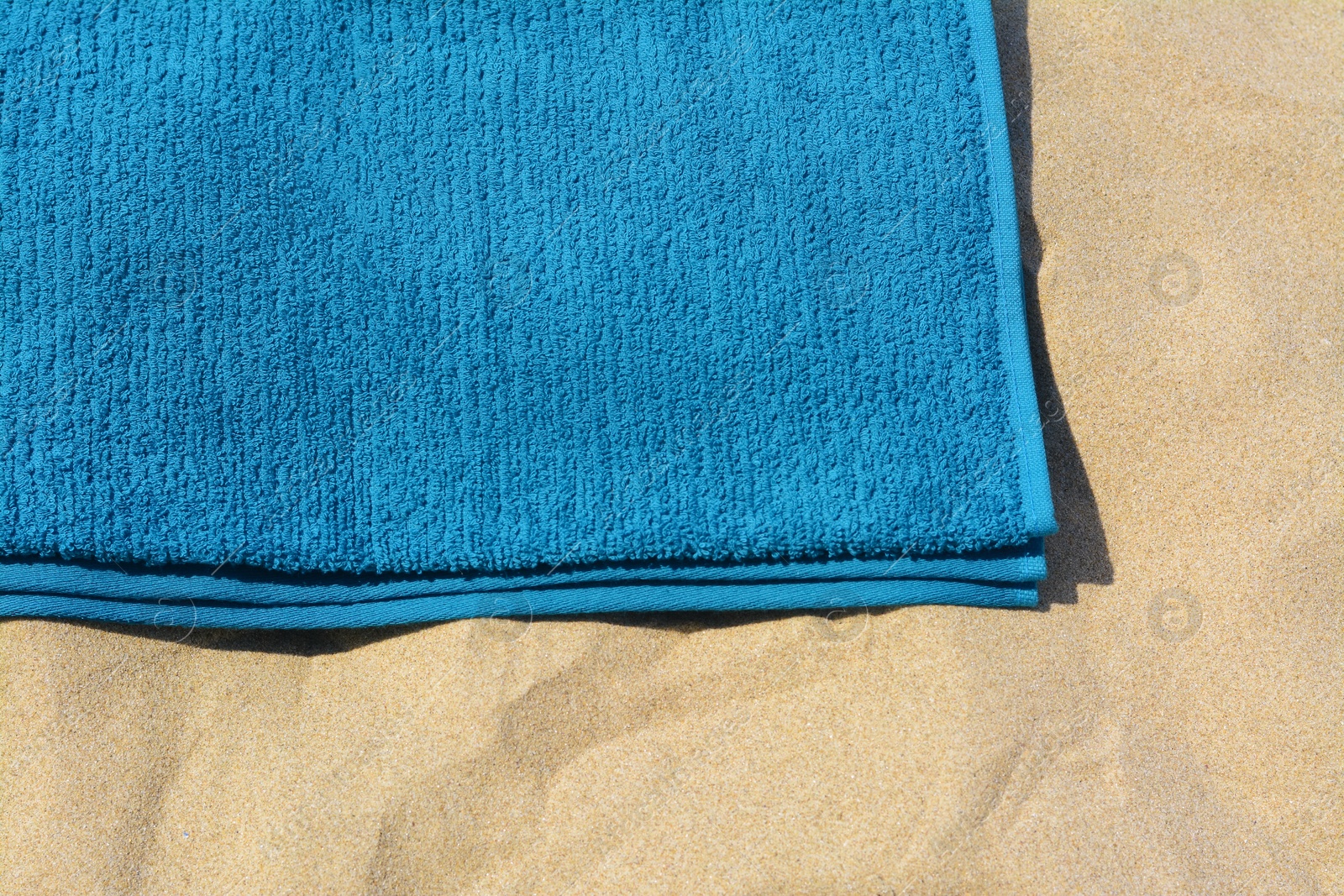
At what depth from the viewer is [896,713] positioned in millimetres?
1044

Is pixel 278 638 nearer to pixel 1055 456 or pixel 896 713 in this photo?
pixel 896 713

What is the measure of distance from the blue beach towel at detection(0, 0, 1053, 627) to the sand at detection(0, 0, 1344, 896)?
0.07 metres

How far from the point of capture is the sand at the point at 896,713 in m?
1.00

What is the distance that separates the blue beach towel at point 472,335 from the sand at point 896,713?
2.7 inches

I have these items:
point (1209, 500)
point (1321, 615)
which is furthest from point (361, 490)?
point (1321, 615)

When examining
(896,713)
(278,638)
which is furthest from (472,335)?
(896,713)

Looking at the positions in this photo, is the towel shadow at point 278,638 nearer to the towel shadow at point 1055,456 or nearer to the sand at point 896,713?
the sand at point 896,713

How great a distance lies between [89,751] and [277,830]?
22cm

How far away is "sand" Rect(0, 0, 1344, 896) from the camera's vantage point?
1.00 m

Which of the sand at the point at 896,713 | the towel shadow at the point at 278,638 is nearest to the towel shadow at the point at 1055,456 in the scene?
the sand at the point at 896,713

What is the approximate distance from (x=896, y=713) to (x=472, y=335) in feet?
2.01

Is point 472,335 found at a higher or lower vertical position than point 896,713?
higher

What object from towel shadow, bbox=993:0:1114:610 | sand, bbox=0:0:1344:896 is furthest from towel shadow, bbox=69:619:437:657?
towel shadow, bbox=993:0:1114:610

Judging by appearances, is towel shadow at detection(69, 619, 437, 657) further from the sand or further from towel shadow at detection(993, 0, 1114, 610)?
towel shadow at detection(993, 0, 1114, 610)
